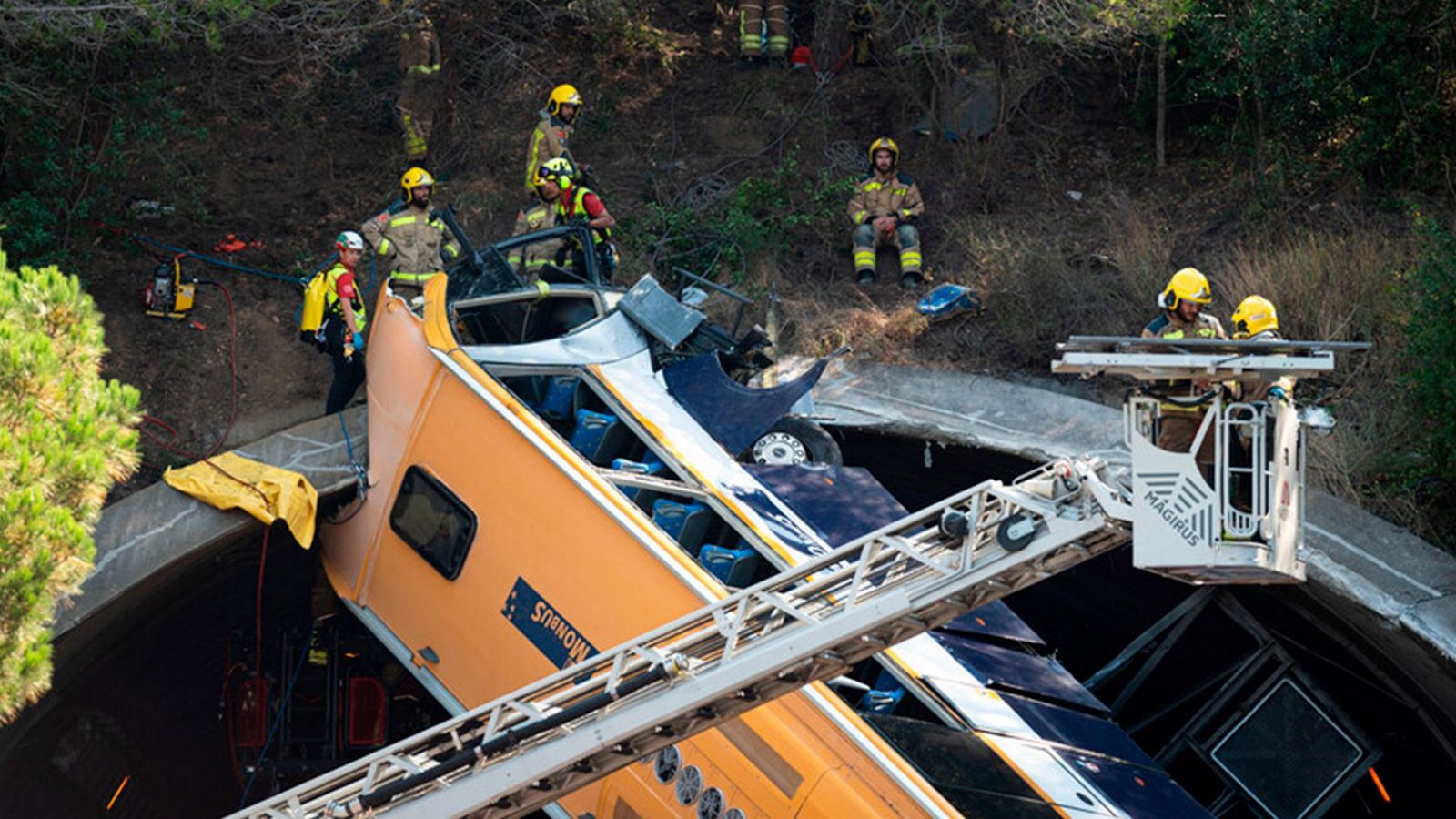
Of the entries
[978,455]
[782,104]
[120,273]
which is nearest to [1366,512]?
[978,455]

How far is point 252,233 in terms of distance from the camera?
15414 millimetres

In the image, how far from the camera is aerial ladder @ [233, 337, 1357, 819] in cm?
771

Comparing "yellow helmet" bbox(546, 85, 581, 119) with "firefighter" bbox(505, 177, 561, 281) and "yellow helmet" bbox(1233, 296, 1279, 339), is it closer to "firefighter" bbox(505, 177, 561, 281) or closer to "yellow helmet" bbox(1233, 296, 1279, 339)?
"firefighter" bbox(505, 177, 561, 281)

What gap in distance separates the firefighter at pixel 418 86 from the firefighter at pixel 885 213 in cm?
398

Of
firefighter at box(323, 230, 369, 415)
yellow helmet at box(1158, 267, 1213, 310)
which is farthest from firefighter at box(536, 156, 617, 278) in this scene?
yellow helmet at box(1158, 267, 1213, 310)

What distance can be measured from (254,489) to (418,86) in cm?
514

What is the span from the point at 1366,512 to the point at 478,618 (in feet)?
19.5

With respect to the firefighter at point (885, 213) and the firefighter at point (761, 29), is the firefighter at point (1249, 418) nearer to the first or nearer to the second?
the firefighter at point (885, 213)

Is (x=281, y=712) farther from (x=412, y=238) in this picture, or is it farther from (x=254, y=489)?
(x=412, y=238)

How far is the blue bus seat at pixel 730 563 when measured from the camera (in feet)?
33.0

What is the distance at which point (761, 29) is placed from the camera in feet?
56.4

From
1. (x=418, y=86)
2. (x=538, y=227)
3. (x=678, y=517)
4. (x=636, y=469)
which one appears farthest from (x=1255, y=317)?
(x=418, y=86)

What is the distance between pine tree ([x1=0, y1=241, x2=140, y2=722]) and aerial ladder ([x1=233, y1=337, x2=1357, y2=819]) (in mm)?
1473

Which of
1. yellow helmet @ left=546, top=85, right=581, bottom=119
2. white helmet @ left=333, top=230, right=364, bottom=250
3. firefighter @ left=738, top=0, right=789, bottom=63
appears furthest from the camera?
firefighter @ left=738, top=0, right=789, bottom=63
